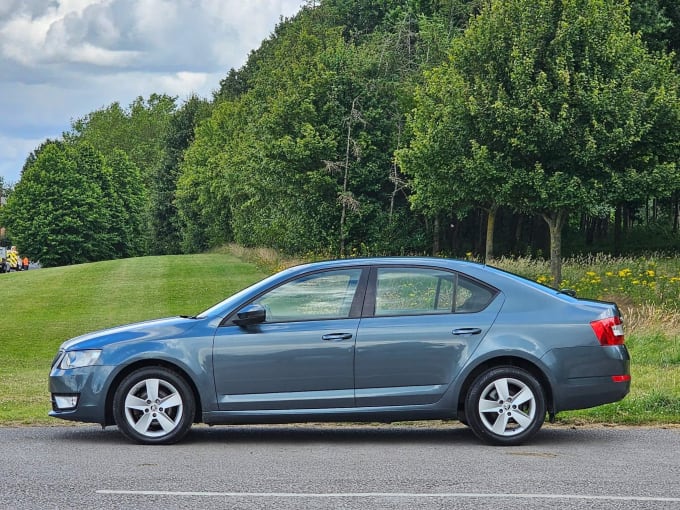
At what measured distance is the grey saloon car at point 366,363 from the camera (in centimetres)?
895

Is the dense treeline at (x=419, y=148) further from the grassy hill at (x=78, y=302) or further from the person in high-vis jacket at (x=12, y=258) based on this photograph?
the grassy hill at (x=78, y=302)

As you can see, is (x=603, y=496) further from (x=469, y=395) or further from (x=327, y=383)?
(x=327, y=383)

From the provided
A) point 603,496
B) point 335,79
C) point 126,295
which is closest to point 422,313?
point 603,496

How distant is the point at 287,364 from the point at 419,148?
2557 cm

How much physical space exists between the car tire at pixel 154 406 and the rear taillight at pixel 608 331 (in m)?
3.48

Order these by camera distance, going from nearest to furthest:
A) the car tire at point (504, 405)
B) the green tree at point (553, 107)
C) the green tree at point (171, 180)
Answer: the car tire at point (504, 405) → the green tree at point (553, 107) → the green tree at point (171, 180)

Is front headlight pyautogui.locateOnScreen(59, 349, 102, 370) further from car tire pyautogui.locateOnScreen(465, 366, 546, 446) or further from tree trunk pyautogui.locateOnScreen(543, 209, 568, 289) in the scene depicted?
tree trunk pyautogui.locateOnScreen(543, 209, 568, 289)

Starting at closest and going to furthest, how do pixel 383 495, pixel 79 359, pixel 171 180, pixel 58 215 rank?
1. pixel 383 495
2. pixel 79 359
3. pixel 58 215
4. pixel 171 180

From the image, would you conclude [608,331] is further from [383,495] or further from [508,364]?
[383,495]

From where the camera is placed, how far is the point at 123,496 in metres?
6.95

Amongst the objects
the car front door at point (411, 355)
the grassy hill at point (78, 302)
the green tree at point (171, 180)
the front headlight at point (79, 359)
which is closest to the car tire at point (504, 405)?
the car front door at point (411, 355)

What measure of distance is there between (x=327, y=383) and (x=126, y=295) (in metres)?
30.9

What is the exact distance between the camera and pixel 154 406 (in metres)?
9.12

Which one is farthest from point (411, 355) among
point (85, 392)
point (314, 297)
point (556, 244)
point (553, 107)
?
point (553, 107)
